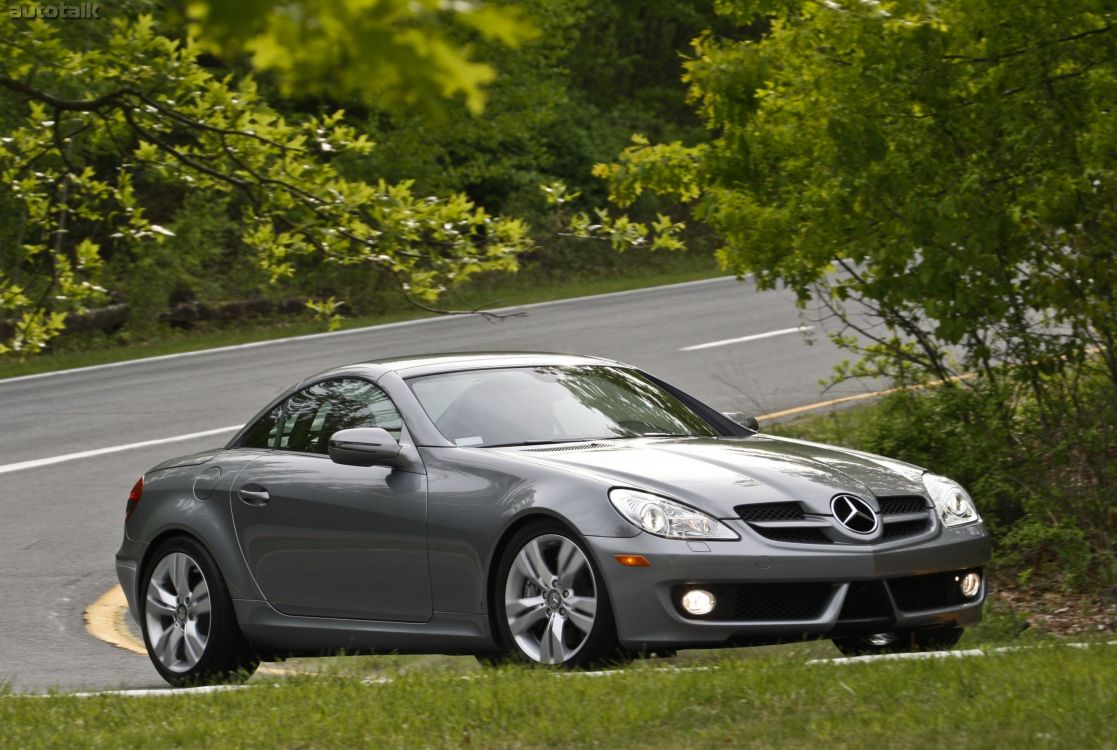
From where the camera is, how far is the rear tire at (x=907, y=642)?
7.30 meters

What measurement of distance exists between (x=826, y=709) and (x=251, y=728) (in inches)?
77.9

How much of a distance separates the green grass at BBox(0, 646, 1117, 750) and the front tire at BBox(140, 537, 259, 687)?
1.16m

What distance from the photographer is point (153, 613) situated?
8.23 metres

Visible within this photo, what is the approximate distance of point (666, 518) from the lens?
258 inches

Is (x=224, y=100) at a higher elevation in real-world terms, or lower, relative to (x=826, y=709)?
higher

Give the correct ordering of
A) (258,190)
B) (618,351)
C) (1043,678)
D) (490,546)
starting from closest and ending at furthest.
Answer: (1043,678), (490,546), (258,190), (618,351)

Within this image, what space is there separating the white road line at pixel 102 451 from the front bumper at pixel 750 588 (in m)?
9.53

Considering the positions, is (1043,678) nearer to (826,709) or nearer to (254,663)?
(826,709)

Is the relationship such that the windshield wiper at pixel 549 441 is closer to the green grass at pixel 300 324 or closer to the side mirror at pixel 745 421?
the side mirror at pixel 745 421

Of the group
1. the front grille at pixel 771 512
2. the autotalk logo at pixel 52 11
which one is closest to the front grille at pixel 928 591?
the front grille at pixel 771 512

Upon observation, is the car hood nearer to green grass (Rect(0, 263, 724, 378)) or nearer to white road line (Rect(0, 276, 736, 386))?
green grass (Rect(0, 263, 724, 378))

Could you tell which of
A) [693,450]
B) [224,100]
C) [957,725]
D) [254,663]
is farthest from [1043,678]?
[224,100]

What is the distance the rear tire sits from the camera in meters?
7.30

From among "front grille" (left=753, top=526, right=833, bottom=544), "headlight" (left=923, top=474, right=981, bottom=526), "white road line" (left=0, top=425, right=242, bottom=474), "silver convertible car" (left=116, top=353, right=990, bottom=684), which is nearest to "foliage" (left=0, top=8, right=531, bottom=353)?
"silver convertible car" (left=116, top=353, right=990, bottom=684)
